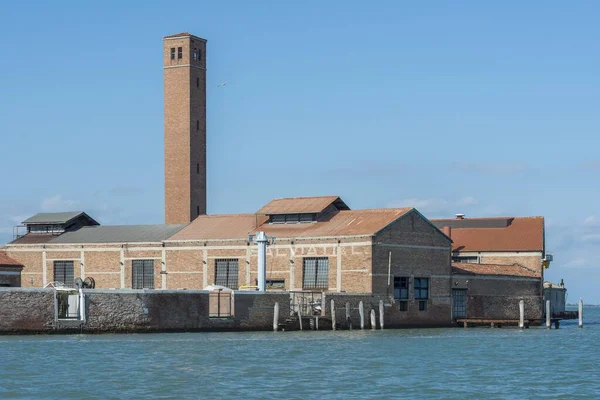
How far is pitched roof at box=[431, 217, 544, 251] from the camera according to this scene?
85.9 metres

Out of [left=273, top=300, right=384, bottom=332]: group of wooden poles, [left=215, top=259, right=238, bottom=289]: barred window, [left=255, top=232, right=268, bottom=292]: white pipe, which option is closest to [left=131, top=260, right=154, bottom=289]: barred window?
[left=215, top=259, right=238, bottom=289]: barred window

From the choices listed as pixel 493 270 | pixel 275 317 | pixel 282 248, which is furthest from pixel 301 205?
pixel 275 317

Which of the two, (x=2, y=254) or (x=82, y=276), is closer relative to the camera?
(x=2, y=254)

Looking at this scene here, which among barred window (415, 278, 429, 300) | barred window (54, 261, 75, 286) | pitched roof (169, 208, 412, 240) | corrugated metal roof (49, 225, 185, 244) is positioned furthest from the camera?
barred window (54, 261, 75, 286)

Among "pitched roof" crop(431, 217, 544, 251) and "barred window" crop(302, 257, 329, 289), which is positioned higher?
"pitched roof" crop(431, 217, 544, 251)

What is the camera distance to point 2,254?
75250mm

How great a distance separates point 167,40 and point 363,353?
4398cm

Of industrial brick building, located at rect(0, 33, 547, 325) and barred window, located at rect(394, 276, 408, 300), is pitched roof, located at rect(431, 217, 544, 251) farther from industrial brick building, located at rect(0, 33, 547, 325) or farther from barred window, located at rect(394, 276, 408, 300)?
barred window, located at rect(394, 276, 408, 300)

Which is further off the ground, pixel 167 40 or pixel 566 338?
pixel 167 40

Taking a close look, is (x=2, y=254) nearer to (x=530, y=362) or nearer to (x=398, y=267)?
(x=398, y=267)

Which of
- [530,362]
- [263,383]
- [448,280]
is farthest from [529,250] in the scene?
[263,383]

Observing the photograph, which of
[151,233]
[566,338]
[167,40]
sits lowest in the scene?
[566,338]

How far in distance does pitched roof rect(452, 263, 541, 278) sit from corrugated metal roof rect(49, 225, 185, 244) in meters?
18.8

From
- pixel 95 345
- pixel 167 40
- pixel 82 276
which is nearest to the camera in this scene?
pixel 95 345
